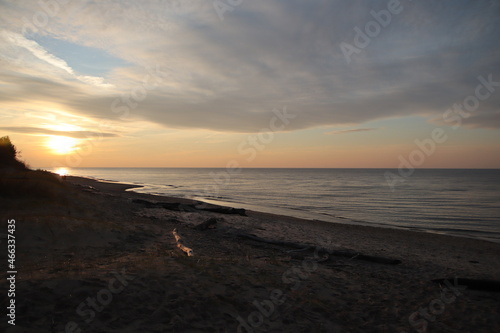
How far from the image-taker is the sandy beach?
550 centimetres

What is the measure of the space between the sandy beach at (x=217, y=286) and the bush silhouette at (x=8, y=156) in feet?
44.0

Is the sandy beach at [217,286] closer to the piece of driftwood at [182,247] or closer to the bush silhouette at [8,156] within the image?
the piece of driftwood at [182,247]

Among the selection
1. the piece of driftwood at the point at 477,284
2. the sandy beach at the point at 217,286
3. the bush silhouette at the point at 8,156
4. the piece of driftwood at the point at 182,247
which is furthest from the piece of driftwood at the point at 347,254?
the bush silhouette at the point at 8,156

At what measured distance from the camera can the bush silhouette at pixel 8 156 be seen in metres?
24.2

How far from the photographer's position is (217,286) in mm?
7062

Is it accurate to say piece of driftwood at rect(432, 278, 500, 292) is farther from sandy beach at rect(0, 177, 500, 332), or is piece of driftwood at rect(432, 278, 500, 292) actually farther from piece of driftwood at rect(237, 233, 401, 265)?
piece of driftwood at rect(237, 233, 401, 265)

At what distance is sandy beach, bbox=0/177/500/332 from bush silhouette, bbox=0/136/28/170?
528 inches

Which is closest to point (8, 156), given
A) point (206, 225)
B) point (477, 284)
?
point (206, 225)

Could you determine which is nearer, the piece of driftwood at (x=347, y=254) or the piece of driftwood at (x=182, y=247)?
the piece of driftwood at (x=182, y=247)

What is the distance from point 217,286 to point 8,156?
1103 inches

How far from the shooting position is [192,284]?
6918 millimetres

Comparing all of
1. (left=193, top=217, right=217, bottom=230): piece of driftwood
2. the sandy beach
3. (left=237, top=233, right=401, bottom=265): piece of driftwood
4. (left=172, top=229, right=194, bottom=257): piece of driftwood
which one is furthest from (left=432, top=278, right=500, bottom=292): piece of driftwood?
(left=193, top=217, right=217, bottom=230): piece of driftwood

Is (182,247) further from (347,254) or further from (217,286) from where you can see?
(347,254)

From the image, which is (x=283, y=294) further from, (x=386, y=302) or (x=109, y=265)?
(x=109, y=265)
